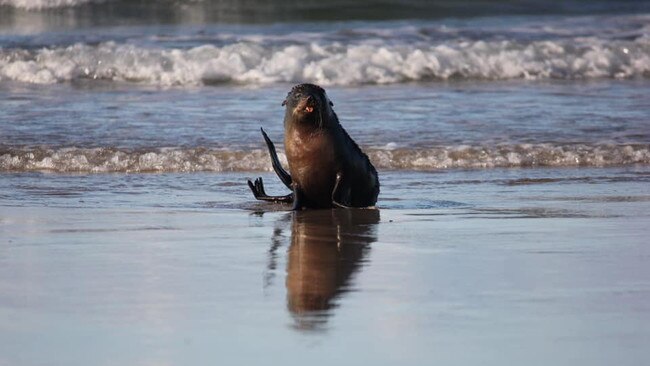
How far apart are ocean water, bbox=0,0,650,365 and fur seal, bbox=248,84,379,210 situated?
8.6 inches

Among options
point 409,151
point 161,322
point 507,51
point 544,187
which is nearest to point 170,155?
point 409,151

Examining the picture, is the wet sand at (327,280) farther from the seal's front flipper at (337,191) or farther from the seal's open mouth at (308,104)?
the seal's open mouth at (308,104)

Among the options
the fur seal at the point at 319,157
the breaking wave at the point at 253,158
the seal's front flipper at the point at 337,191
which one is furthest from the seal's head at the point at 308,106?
the breaking wave at the point at 253,158

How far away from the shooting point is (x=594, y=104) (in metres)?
15.2

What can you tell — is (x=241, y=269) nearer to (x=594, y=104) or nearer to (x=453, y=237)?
(x=453, y=237)

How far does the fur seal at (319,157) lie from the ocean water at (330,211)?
22cm

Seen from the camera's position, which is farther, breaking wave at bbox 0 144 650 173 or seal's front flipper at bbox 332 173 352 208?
breaking wave at bbox 0 144 650 173

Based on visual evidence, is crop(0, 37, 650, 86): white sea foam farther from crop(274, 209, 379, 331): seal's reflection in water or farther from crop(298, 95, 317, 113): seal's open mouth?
crop(274, 209, 379, 331): seal's reflection in water

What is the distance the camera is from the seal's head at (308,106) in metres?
8.70

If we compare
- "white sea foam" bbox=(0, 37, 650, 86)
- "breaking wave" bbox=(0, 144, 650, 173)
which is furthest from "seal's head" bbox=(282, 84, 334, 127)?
"white sea foam" bbox=(0, 37, 650, 86)

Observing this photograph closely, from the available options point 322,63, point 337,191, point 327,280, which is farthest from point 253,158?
point 322,63

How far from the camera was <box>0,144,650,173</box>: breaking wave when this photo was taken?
37.6ft

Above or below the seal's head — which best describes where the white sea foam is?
below

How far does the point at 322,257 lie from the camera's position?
6762 millimetres
